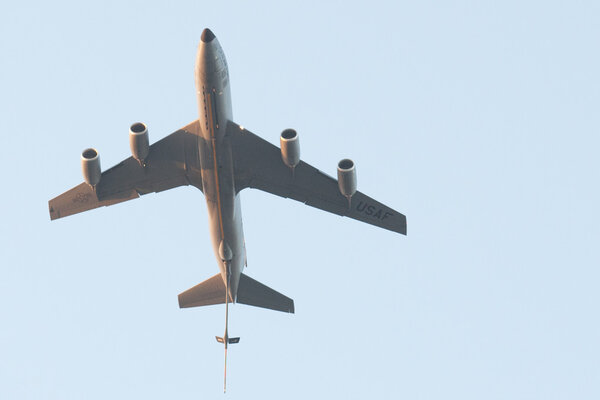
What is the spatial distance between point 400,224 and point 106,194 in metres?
11.4

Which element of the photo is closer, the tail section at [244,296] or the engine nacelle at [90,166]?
the engine nacelle at [90,166]

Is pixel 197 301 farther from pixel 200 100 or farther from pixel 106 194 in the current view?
pixel 200 100

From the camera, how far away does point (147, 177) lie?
41812 mm

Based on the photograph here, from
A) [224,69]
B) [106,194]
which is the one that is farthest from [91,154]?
[224,69]

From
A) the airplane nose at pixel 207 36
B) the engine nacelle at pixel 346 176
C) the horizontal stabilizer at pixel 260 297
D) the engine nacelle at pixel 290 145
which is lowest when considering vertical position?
the horizontal stabilizer at pixel 260 297

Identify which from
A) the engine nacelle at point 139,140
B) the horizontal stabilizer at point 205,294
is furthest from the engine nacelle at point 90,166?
the horizontal stabilizer at point 205,294

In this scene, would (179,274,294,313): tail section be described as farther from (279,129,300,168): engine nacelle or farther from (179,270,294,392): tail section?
(279,129,300,168): engine nacelle

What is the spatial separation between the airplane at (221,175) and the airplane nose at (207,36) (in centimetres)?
16

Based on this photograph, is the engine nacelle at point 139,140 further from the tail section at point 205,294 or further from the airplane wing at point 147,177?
the tail section at point 205,294

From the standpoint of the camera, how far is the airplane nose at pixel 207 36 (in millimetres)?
37500

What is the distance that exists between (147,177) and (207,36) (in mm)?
6907

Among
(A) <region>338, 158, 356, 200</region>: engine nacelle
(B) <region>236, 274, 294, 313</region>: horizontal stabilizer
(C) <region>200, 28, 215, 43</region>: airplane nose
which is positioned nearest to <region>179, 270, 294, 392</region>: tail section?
(B) <region>236, 274, 294, 313</region>: horizontal stabilizer

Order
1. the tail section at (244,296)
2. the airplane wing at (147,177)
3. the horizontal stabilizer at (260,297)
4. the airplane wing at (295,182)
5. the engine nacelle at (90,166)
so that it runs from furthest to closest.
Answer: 1. the horizontal stabilizer at (260,297)
2. the tail section at (244,296)
3. the airplane wing at (147,177)
4. the airplane wing at (295,182)
5. the engine nacelle at (90,166)

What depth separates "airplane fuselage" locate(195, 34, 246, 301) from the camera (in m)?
37.9
